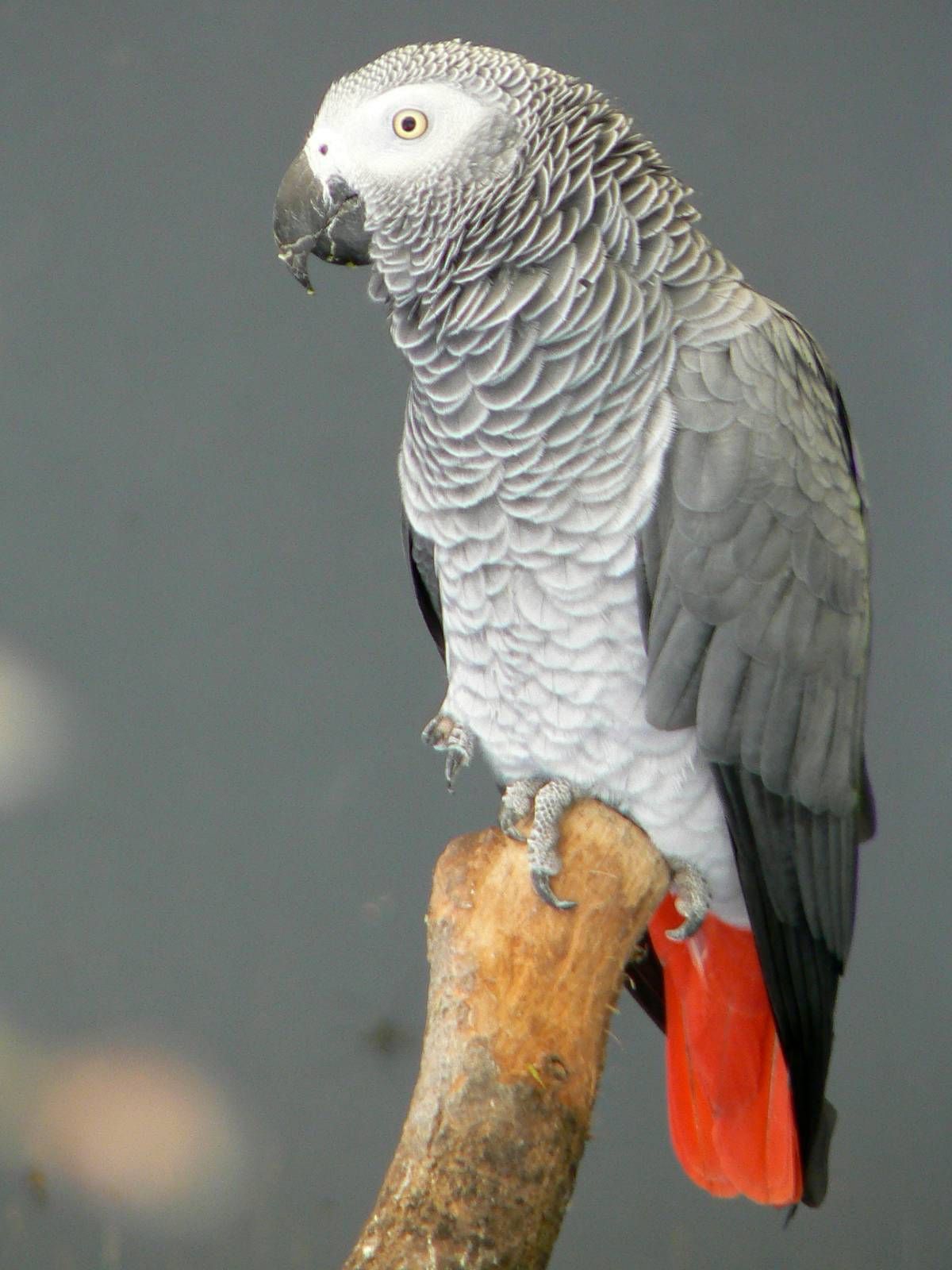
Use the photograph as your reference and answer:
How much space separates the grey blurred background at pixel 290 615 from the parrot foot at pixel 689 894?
62cm

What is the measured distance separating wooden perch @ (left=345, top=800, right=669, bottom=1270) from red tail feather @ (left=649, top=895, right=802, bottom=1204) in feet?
0.51

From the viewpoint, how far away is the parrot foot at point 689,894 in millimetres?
1048

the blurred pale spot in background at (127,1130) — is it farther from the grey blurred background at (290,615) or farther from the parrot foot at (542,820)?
the parrot foot at (542,820)

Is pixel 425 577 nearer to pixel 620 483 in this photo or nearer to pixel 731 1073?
pixel 620 483

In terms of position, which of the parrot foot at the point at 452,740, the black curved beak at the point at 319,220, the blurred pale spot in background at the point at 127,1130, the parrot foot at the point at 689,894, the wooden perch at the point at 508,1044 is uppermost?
the black curved beak at the point at 319,220

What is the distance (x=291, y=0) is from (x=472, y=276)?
878 millimetres

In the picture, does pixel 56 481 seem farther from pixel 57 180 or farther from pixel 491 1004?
pixel 491 1004

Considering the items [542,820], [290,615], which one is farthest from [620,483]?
[290,615]

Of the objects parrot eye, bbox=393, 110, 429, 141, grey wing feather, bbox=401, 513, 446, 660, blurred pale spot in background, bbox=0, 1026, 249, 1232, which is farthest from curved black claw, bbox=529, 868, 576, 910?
blurred pale spot in background, bbox=0, 1026, 249, 1232

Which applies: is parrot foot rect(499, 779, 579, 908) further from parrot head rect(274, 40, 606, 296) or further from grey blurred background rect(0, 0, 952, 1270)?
grey blurred background rect(0, 0, 952, 1270)

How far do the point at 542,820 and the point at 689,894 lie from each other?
164 millimetres

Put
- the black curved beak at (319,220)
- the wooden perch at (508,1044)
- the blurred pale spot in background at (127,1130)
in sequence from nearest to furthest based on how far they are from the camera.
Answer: the wooden perch at (508,1044), the black curved beak at (319,220), the blurred pale spot in background at (127,1130)

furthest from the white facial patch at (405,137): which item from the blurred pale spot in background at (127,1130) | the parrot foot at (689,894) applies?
the blurred pale spot in background at (127,1130)

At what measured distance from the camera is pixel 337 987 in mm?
1609
